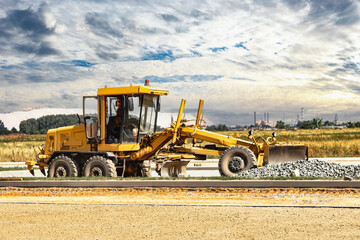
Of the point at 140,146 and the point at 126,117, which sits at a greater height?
the point at 126,117

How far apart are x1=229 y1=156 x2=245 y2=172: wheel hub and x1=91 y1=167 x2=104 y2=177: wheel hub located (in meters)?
4.37

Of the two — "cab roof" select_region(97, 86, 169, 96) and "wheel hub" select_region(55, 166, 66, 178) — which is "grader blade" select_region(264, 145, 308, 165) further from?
"wheel hub" select_region(55, 166, 66, 178)

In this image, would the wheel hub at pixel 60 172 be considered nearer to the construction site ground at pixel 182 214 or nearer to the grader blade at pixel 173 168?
the construction site ground at pixel 182 214

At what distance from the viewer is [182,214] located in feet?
28.1

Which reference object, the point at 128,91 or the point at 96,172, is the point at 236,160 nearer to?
the point at 128,91

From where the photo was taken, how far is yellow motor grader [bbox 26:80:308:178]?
578 inches

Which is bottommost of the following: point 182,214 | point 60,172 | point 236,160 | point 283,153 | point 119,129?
point 182,214

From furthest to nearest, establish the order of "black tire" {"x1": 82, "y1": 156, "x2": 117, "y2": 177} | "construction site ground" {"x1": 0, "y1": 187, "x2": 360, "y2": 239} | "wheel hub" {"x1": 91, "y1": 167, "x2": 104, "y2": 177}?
"wheel hub" {"x1": 91, "y1": 167, "x2": 104, "y2": 177}
"black tire" {"x1": 82, "y1": 156, "x2": 117, "y2": 177}
"construction site ground" {"x1": 0, "y1": 187, "x2": 360, "y2": 239}

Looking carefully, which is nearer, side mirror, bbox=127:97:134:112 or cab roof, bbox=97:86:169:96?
cab roof, bbox=97:86:169:96

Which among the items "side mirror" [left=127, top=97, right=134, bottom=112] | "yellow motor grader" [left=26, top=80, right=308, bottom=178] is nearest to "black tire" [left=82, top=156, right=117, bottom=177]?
"yellow motor grader" [left=26, top=80, right=308, bottom=178]

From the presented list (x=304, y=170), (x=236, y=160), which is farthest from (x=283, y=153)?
(x=236, y=160)

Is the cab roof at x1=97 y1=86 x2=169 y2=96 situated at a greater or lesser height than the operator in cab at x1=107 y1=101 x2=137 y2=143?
greater

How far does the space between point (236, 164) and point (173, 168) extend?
2278 mm

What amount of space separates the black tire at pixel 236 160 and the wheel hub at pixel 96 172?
405cm
